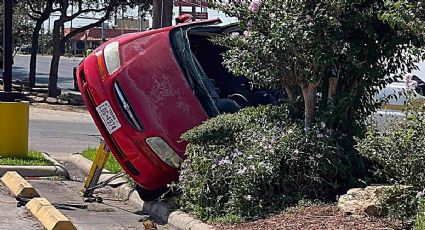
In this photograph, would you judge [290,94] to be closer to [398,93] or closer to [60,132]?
[398,93]

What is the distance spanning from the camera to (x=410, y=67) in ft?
26.1

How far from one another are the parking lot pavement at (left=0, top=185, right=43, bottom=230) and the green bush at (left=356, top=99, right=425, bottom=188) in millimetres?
3230

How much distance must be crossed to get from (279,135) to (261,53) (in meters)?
0.82

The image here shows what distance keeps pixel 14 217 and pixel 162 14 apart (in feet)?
25.6

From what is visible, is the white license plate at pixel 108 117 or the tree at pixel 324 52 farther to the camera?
the white license plate at pixel 108 117

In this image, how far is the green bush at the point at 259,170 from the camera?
7520 mm

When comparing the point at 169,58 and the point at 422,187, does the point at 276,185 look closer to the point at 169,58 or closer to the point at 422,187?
the point at 422,187

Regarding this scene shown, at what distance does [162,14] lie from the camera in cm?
1530

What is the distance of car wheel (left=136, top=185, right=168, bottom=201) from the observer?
903 centimetres

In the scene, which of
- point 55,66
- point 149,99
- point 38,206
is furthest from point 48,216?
point 55,66

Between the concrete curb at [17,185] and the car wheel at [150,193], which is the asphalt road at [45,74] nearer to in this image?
the concrete curb at [17,185]

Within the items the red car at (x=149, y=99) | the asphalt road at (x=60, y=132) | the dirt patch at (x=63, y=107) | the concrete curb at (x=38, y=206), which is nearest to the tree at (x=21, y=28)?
the dirt patch at (x=63, y=107)

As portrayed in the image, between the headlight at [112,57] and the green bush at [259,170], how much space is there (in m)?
1.35

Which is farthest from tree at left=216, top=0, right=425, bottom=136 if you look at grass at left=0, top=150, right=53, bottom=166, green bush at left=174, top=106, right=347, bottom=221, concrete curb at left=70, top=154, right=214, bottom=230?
grass at left=0, top=150, right=53, bottom=166
